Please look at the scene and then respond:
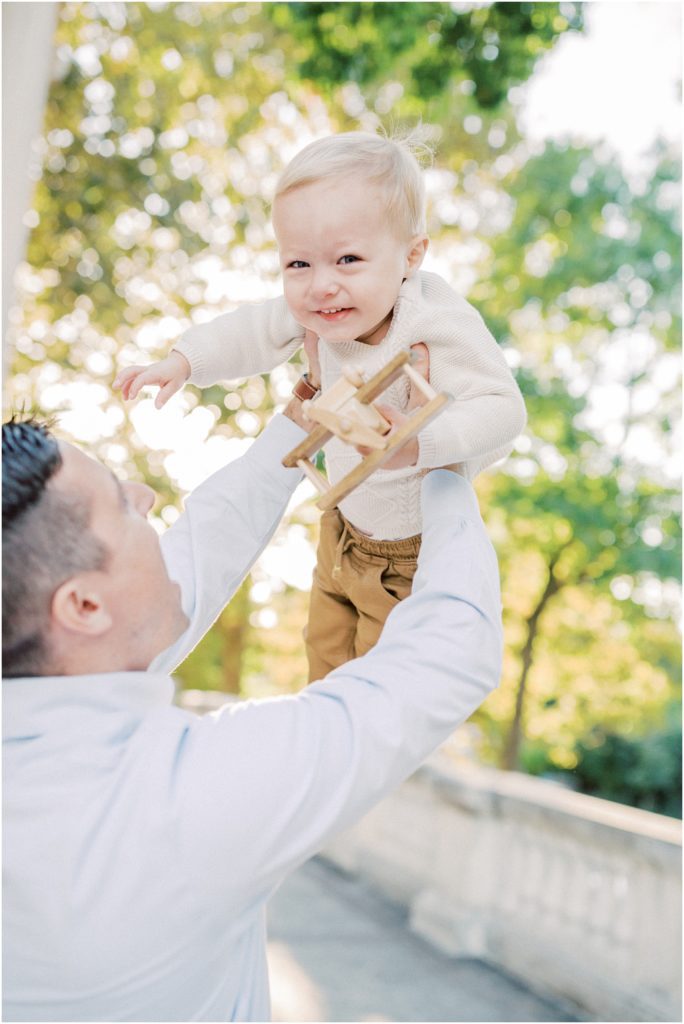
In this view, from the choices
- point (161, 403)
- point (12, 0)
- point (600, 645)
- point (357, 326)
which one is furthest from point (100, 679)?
point (600, 645)

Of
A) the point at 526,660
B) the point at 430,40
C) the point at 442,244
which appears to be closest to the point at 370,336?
the point at 430,40

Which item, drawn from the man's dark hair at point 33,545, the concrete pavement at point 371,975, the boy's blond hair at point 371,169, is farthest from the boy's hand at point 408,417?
the concrete pavement at point 371,975

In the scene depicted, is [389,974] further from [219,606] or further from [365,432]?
[365,432]

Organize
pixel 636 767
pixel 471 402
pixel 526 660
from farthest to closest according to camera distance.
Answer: pixel 636 767, pixel 526 660, pixel 471 402

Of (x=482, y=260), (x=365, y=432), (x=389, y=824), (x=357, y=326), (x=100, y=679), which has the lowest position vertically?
(x=389, y=824)

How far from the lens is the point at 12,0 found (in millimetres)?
4059

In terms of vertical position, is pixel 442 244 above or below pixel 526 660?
above

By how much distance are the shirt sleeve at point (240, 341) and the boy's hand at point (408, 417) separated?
321mm

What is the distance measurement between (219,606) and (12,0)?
329 centimetres

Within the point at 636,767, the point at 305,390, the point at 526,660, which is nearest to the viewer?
the point at 305,390

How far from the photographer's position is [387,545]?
189 centimetres

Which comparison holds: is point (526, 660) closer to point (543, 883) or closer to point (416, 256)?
point (543, 883)

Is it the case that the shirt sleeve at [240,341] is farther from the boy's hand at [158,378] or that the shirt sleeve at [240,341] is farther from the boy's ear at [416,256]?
the boy's ear at [416,256]

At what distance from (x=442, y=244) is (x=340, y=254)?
10.2 m
